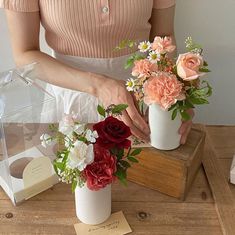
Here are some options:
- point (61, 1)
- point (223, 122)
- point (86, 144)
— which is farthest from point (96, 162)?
point (223, 122)

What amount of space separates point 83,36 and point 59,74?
0.46 ft

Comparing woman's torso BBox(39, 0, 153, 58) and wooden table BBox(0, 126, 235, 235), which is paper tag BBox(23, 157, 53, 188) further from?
woman's torso BBox(39, 0, 153, 58)

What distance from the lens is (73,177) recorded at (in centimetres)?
81

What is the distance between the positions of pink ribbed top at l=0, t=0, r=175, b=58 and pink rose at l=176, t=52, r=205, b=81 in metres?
0.44

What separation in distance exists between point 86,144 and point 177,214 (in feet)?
1.01

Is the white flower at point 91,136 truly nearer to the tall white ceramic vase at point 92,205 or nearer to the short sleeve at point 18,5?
the tall white ceramic vase at point 92,205

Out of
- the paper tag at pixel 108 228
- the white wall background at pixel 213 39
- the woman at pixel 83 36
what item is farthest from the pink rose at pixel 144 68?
the white wall background at pixel 213 39

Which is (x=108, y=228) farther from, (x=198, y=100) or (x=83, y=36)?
(x=83, y=36)

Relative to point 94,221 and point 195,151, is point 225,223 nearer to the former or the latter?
point 195,151

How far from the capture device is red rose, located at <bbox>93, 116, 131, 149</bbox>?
808 millimetres

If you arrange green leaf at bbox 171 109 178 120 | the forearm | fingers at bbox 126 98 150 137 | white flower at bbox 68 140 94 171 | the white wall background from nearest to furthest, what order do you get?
white flower at bbox 68 140 94 171, green leaf at bbox 171 109 178 120, fingers at bbox 126 98 150 137, the forearm, the white wall background

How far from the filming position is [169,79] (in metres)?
0.82

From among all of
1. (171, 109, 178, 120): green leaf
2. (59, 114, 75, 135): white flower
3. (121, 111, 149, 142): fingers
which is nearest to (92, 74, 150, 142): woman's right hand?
(121, 111, 149, 142): fingers

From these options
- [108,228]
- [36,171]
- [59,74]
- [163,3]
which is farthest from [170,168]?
[163,3]
